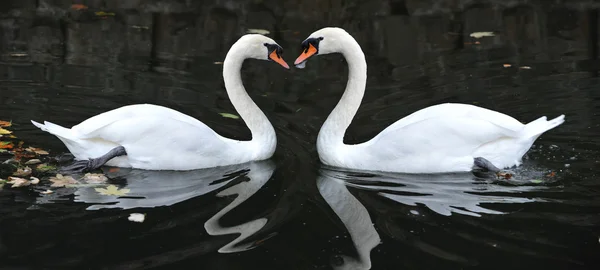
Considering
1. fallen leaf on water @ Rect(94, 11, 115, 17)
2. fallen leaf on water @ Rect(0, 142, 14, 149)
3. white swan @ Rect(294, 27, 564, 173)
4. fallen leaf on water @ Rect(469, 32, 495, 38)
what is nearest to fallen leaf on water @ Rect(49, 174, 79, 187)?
Result: fallen leaf on water @ Rect(0, 142, 14, 149)

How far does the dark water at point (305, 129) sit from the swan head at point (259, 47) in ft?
2.87

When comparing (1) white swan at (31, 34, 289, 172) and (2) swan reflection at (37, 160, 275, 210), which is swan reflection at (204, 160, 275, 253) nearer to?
(2) swan reflection at (37, 160, 275, 210)

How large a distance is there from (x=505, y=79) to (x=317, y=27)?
11.7 ft

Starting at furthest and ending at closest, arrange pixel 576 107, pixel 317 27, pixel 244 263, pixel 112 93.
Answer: pixel 317 27, pixel 112 93, pixel 576 107, pixel 244 263

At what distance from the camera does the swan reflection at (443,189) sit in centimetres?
663

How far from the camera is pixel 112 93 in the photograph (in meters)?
9.73

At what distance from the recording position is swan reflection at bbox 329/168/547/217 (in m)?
6.63

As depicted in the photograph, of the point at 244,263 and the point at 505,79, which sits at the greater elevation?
the point at 505,79

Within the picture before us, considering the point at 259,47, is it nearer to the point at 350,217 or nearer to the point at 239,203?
the point at 239,203

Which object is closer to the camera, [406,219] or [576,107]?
[406,219]

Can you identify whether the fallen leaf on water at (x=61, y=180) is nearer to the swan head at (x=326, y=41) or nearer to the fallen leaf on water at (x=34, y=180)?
the fallen leaf on water at (x=34, y=180)

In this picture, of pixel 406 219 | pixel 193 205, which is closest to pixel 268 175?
pixel 193 205

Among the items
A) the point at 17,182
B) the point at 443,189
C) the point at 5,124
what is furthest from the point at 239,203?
the point at 5,124

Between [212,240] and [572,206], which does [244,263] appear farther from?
[572,206]
